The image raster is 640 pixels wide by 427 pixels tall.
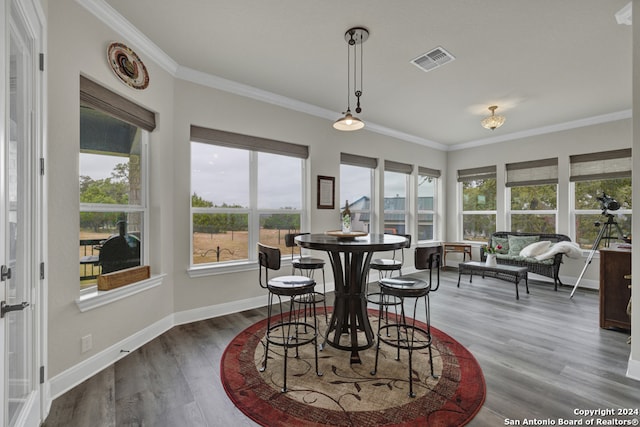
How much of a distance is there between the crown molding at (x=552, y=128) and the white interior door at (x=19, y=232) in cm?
671

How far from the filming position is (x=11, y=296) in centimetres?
138

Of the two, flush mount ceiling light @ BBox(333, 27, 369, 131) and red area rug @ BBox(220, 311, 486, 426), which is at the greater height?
flush mount ceiling light @ BBox(333, 27, 369, 131)

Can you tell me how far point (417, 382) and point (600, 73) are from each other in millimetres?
3790

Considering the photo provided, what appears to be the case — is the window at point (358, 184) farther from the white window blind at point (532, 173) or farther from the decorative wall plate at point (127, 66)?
the decorative wall plate at point (127, 66)

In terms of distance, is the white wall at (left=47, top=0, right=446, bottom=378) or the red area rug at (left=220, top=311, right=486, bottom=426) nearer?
the red area rug at (left=220, top=311, right=486, bottom=426)

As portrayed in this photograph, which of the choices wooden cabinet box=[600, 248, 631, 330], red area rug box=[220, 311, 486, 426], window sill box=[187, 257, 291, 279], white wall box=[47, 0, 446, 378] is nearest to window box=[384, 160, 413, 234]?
white wall box=[47, 0, 446, 378]

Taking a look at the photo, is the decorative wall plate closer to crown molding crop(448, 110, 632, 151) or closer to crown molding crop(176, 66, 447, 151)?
crown molding crop(176, 66, 447, 151)

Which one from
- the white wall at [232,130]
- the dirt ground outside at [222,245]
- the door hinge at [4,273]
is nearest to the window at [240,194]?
the dirt ground outside at [222,245]

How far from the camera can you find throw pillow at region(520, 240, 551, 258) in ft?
16.2

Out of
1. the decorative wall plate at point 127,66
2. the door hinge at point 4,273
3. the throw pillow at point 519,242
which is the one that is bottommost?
the throw pillow at point 519,242

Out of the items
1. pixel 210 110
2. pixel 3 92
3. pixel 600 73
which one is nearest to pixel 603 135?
pixel 600 73

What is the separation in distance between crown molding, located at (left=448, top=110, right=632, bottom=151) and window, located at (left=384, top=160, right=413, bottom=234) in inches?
61.0

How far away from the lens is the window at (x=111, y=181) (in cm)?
239

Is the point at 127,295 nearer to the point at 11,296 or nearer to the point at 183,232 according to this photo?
the point at 183,232
